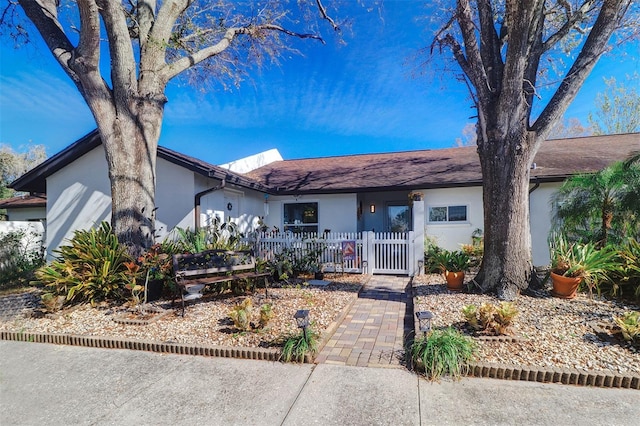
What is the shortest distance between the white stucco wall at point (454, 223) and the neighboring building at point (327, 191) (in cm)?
3

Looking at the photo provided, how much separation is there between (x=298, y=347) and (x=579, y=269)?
5.16 m

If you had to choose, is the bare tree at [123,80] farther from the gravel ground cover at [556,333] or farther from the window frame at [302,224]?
the gravel ground cover at [556,333]

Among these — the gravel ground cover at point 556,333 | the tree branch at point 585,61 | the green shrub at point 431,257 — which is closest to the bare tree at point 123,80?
the gravel ground cover at point 556,333

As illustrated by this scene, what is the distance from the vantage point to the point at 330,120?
1675cm

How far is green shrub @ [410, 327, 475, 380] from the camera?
11.1ft

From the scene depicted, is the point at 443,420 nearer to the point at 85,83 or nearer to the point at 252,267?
the point at 252,267

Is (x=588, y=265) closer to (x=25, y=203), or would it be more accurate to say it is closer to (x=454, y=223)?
(x=454, y=223)

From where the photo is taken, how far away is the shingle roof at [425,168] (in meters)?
10.2

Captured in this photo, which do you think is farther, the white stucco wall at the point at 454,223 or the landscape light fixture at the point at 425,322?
the white stucco wall at the point at 454,223

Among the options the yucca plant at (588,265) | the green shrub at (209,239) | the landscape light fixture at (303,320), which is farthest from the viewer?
the green shrub at (209,239)

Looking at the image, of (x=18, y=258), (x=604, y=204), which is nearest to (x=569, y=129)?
(x=604, y=204)

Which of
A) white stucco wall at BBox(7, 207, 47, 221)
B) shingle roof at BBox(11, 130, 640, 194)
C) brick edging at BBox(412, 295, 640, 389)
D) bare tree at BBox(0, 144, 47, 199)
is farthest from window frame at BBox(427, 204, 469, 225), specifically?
bare tree at BBox(0, 144, 47, 199)

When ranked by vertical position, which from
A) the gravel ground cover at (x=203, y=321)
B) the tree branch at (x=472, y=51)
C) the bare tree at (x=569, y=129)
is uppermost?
the bare tree at (x=569, y=129)

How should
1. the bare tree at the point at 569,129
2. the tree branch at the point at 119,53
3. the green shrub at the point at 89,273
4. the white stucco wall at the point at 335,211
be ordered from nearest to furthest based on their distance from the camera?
the green shrub at the point at 89,273, the tree branch at the point at 119,53, the white stucco wall at the point at 335,211, the bare tree at the point at 569,129
